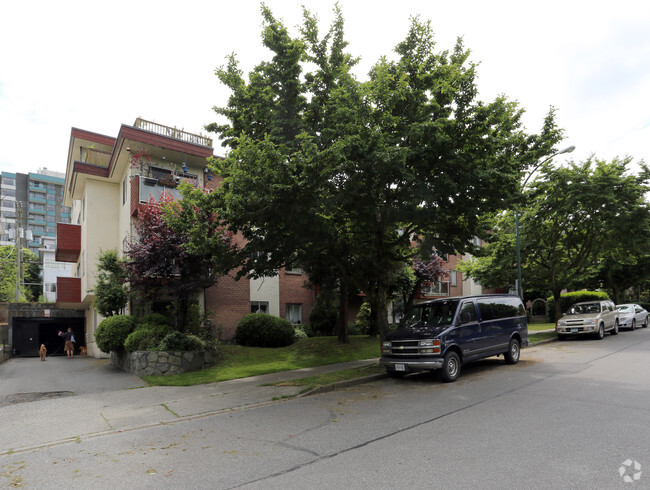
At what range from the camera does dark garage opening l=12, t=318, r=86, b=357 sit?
31.4 m

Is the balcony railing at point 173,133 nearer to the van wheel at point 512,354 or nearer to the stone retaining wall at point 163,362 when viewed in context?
the stone retaining wall at point 163,362

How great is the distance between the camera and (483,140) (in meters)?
10.4

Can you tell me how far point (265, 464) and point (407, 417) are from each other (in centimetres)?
278

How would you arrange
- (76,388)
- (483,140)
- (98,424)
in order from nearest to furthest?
(98,424) < (483,140) < (76,388)

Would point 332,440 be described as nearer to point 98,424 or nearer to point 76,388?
point 98,424

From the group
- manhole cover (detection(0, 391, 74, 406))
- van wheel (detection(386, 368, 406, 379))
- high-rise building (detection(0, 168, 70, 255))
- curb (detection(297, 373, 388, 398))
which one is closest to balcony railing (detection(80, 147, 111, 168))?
manhole cover (detection(0, 391, 74, 406))

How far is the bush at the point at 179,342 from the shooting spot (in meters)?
13.5

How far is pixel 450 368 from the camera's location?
1000 cm

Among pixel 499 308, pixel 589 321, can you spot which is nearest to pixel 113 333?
pixel 499 308

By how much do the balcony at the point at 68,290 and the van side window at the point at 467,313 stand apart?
20376mm

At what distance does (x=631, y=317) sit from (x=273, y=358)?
20734 millimetres

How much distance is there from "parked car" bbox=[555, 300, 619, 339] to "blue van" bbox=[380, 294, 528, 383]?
8.35 meters

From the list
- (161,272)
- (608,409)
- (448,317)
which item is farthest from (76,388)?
(608,409)

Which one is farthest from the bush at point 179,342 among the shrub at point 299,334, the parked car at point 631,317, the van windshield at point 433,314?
the parked car at point 631,317
